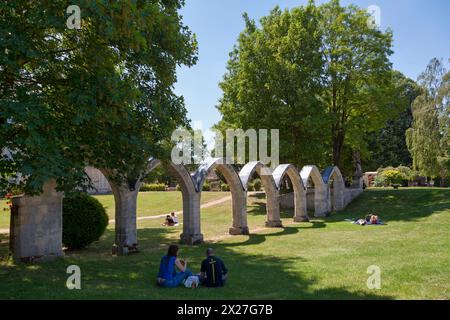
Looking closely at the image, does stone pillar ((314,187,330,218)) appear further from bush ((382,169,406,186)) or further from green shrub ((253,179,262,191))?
green shrub ((253,179,262,191))

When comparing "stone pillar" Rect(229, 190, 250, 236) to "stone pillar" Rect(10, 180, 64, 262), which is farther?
"stone pillar" Rect(229, 190, 250, 236)

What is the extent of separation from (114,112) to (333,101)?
85.7ft

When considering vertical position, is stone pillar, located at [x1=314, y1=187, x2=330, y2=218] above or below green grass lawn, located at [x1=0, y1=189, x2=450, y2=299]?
above

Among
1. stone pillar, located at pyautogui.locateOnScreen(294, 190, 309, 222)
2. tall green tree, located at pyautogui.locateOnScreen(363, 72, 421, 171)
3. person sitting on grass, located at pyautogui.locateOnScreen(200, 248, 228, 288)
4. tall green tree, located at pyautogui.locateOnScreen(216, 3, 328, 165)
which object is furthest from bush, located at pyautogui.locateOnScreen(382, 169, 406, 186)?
person sitting on grass, located at pyautogui.locateOnScreen(200, 248, 228, 288)

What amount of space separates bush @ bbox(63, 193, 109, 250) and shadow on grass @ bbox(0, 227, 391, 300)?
52 cm

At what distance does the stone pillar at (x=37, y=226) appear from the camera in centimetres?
1245

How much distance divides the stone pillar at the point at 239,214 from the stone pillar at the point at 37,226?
8872mm

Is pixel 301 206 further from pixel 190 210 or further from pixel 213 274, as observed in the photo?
pixel 213 274

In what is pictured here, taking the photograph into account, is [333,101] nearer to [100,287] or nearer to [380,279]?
[380,279]

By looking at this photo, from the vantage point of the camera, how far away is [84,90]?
865 cm

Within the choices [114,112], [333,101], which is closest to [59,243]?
[114,112]

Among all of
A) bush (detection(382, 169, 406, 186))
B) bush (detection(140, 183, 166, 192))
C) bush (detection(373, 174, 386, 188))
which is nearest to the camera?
bush (detection(382, 169, 406, 186))

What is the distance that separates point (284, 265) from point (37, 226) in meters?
7.67

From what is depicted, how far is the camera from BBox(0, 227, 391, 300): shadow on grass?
8422mm
